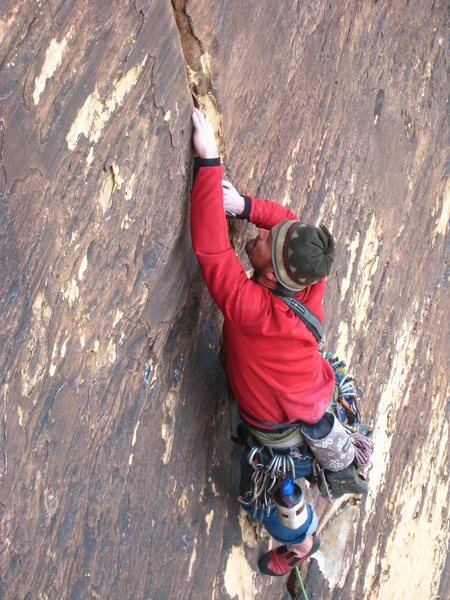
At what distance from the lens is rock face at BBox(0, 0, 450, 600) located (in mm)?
2568

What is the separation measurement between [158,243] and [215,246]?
0.71 feet

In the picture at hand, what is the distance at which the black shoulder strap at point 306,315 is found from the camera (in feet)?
10.1

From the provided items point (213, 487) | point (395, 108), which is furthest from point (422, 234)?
point (213, 487)

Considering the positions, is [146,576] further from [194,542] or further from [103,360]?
[103,360]

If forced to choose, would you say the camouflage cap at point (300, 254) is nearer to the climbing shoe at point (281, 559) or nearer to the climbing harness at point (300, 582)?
the climbing shoe at point (281, 559)

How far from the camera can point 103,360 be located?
2.96 metres

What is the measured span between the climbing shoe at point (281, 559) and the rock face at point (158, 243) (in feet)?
0.25

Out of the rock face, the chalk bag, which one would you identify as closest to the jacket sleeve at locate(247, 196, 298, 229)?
the rock face

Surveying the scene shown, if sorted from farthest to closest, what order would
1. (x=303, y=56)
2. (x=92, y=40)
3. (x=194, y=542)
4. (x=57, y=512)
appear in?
(x=303, y=56) < (x=194, y=542) < (x=57, y=512) < (x=92, y=40)

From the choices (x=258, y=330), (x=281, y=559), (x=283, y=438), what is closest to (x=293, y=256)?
(x=258, y=330)

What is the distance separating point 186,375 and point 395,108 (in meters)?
2.33

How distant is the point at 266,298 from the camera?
10.00 ft

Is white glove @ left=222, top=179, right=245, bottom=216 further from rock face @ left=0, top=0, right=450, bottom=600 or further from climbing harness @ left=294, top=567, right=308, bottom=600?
climbing harness @ left=294, top=567, right=308, bottom=600

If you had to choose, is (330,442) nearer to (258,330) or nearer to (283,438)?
(283,438)
